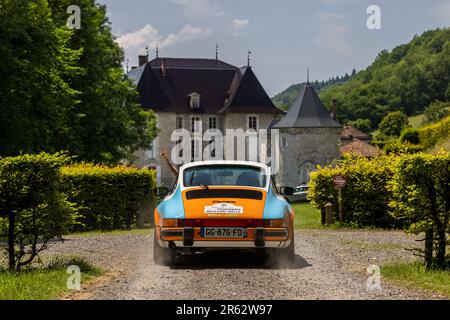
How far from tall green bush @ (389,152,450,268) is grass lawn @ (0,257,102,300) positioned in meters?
4.81

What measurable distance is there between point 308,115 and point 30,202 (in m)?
63.2

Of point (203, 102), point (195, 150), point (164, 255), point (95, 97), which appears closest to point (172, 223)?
point (164, 255)

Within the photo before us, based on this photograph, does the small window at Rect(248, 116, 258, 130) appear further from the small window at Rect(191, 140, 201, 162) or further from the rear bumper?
the rear bumper

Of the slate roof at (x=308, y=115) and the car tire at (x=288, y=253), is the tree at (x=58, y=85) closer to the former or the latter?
the car tire at (x=288, y=253)

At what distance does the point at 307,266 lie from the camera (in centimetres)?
1198

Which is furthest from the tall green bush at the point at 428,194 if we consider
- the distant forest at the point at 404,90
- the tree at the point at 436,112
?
the distant forest at the point at 404,90

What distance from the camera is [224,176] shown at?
40.4ft

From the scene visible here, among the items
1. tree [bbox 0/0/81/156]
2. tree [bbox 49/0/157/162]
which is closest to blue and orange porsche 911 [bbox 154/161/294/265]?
tree [bbox 0/0/81/156]

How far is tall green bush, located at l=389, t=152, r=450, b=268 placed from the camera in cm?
1095

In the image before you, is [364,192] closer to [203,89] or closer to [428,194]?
[428,194]

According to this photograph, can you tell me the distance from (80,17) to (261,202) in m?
29.8

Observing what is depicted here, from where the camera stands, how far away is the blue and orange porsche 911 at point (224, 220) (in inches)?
434
